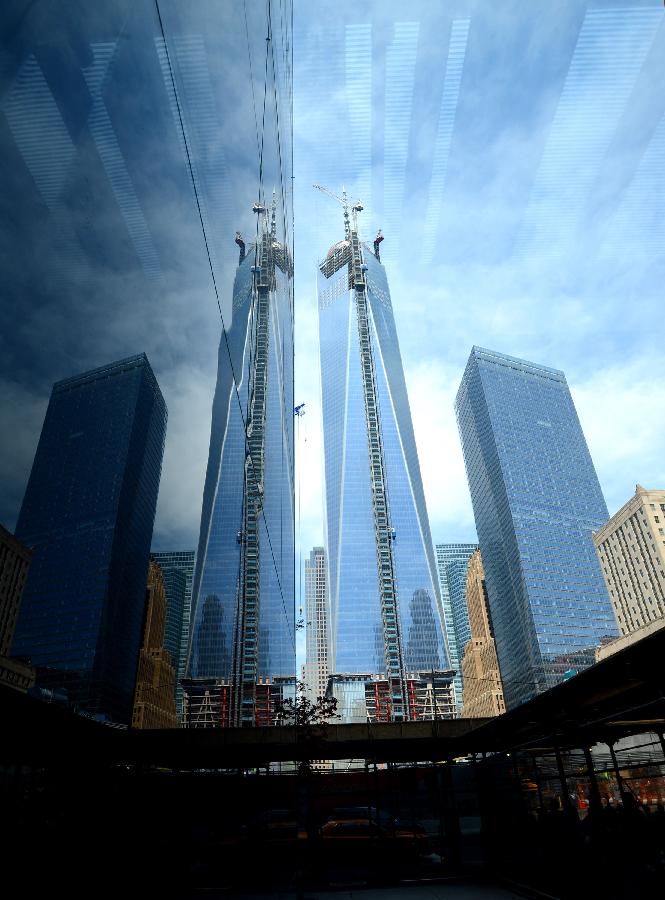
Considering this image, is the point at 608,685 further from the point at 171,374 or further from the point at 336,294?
the point at 336,294

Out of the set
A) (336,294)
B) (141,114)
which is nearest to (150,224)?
(141,114)

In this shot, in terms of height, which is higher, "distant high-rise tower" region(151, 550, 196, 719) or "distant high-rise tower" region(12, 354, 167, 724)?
"distant high-rise tower" region(151, 550, 196, 719)

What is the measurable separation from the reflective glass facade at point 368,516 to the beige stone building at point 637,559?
53.7 m

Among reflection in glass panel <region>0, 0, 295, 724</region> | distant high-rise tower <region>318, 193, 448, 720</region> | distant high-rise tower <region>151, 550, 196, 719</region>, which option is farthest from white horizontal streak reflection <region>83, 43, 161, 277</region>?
distant high-rise tower <region>151, 550, 196, 719</region>

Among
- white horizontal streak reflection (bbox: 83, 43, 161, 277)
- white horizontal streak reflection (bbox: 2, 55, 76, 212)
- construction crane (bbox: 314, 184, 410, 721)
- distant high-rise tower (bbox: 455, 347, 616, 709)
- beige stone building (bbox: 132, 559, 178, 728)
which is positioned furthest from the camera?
construction crane (bbox: 314, 184, 410, 721)

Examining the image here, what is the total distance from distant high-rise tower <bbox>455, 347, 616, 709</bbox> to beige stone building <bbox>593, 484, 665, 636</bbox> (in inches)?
1363

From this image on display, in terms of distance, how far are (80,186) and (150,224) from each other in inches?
47.6

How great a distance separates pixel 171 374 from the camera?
6.66 meters

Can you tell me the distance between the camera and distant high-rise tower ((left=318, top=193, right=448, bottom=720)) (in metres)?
137

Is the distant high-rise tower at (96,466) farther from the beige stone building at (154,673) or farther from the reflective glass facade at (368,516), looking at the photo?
the reflective glass facade at (368,516)

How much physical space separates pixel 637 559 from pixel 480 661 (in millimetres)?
57837

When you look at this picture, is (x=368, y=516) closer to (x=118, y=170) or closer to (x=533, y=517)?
(x=533, y=517)

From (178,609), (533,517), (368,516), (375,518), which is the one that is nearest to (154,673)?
(178,609)

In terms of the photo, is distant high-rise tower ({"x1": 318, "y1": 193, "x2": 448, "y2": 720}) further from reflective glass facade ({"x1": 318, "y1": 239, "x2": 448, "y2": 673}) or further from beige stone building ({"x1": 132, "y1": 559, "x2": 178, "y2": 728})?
beige stone building ({"x1": 132, "y1": 559, "x2": 178, "y2": 728})
